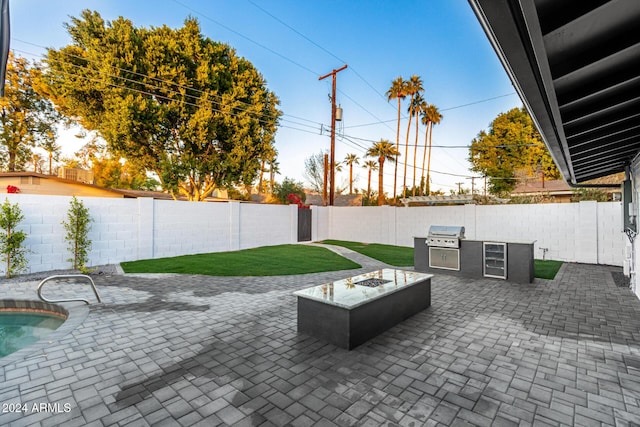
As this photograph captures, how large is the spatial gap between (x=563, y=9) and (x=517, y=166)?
2386cm

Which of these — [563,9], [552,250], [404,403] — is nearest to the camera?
[563,9]

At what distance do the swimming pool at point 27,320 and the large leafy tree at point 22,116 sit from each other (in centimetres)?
1577

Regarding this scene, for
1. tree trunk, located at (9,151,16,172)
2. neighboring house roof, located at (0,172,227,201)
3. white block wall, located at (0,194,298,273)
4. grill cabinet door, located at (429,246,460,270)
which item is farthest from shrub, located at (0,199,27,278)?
tree trunk, located at (9,151,16,172)

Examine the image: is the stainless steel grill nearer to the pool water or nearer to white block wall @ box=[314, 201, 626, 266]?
white block wall @ box=[314, 201, 626, 266]

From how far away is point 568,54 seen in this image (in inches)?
70.0

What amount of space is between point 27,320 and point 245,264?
478 cm

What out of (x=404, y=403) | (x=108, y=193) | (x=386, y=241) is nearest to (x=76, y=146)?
(x=108, y=193)

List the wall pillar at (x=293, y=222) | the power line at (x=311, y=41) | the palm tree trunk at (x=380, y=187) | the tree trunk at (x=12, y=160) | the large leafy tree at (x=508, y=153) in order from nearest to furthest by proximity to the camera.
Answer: the power line at (x=311, y=41) < the wall pillar at (x=293, y=222) < the tree trunk at (x=12, y=160) < the large leafy tree at (x=508, y=153) < the palm tree trunk at (x=380, y=187)

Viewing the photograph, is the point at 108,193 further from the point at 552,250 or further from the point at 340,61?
the point at 552,250

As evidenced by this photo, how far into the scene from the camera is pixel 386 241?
1454cm

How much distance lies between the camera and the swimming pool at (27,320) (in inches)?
177

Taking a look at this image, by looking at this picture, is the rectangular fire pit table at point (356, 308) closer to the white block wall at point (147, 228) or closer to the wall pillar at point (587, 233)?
the white block wall at point (147, 228)

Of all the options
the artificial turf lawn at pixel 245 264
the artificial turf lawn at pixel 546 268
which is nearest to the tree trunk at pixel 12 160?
the artificial turf lawn at pixel 245 264

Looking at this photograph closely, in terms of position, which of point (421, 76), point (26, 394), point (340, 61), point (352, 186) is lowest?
point (26, 394)
